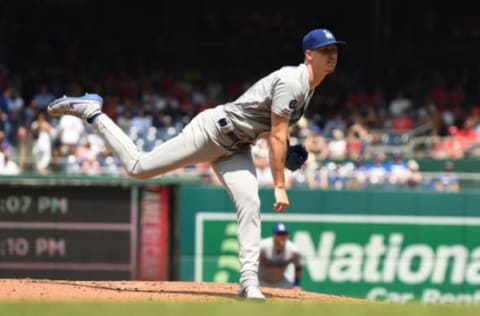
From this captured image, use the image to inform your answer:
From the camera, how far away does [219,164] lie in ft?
25.6

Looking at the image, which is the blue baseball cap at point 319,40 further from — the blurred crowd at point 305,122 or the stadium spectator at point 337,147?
Result: the stadium spectator at point 337,147

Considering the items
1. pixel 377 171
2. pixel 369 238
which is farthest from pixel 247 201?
pixel 377 171

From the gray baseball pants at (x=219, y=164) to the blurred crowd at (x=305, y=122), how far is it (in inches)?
303

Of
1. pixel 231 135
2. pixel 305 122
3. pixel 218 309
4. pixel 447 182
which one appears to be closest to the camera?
pixel 218 309

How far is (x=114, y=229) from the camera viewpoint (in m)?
14.9

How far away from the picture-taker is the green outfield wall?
15.4 metres

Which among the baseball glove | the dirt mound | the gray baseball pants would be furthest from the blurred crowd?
the gray baseball pants

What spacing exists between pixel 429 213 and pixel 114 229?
402 cm

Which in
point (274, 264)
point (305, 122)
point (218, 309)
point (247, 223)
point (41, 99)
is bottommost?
point (274, 264)

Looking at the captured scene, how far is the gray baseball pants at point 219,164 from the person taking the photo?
763 centimetres

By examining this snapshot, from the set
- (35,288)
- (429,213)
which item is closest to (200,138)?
(35,288)

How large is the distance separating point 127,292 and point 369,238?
310 inches

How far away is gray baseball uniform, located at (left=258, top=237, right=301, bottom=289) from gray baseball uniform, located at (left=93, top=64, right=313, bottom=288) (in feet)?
14.6

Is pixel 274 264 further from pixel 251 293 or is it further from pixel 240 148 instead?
pixel 251 293
